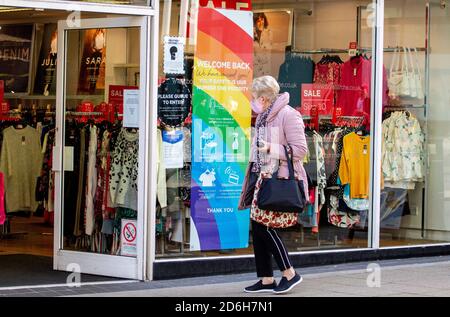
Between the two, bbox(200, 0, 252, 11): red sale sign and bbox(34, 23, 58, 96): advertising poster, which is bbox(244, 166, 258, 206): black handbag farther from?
bbox(34, 23, 58, 96): advertising poster

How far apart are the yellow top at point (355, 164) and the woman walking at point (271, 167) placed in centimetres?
247

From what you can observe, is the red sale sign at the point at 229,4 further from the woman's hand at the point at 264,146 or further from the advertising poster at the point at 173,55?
the woman's hand at the point at 264,146

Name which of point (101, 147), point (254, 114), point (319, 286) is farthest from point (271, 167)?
point (101, 147)

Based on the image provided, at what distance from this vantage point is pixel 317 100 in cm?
1071

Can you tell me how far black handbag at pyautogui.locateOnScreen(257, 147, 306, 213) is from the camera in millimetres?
8047

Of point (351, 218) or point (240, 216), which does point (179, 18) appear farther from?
point (351, 218)

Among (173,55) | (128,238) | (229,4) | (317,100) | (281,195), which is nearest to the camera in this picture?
(281,195)

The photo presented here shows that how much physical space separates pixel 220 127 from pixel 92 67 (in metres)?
1.50

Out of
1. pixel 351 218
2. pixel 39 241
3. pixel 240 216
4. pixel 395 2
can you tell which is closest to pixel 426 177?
pixel 351 218

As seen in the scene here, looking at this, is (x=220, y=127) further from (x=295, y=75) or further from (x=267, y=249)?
(x=267, y=249)

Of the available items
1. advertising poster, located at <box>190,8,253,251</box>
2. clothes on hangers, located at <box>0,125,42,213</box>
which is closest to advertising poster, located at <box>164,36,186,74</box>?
advertising poster, located at <box>190,8,253,251</box>

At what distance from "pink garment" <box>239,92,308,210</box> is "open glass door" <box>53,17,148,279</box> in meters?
1.43

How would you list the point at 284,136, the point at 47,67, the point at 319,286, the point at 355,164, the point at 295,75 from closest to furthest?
the point at 284,136
the point at 319,286
the point at 295,75
the point at 355,164
the point at 47,67

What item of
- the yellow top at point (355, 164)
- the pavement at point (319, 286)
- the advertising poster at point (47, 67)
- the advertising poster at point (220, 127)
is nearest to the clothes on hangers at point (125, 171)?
the advertising poster at point (220, 127)
